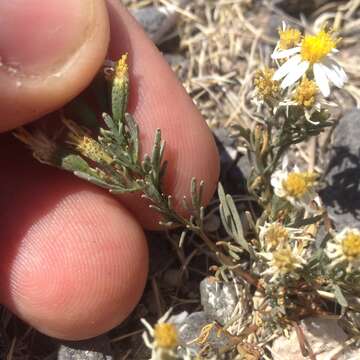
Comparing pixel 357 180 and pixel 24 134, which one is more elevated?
pixel 24 134

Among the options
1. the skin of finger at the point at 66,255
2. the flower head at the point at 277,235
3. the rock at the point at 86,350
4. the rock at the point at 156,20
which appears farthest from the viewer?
the rock at the point at 156,20

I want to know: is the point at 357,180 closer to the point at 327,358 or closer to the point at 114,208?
the point at 327,358

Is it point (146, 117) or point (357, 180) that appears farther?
point (357, 180)

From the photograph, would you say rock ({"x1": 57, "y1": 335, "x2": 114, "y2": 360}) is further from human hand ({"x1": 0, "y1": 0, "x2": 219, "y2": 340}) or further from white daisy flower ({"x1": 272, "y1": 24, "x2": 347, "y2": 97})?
white daisy flower ({"x1": 272, "y1": 24, "x2": 347, "y2": 97})

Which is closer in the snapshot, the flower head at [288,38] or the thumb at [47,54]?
the thumb at [47,54]

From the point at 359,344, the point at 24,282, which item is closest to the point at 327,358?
the point at 359,344

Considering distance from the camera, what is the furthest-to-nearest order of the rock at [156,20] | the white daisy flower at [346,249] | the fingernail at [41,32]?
1. the rock at [156,20]
2. the fingernail at [41,32]
3. the white daisy flower at [346,249]

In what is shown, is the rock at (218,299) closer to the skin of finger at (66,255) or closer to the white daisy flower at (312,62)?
the skin of finger at (66,255)

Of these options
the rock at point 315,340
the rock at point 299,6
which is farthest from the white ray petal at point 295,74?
the rock at point 299,6

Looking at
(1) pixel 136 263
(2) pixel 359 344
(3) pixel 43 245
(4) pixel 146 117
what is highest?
(4) pixel 146 117
